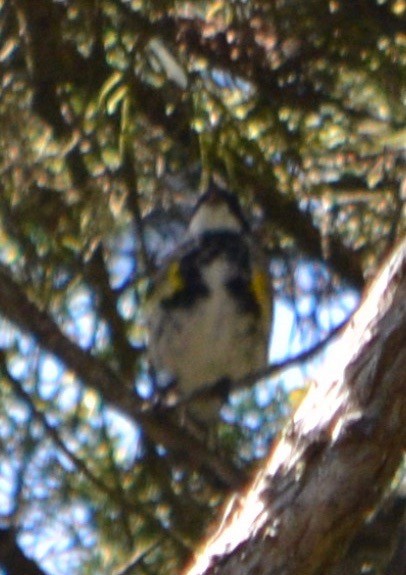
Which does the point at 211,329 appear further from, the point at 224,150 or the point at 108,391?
the point at 108,391

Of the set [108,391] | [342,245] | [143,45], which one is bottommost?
[108,391]

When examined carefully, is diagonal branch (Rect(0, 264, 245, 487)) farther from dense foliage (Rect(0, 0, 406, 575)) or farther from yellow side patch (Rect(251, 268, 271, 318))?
yellow side patch (Rect(251, 268, 271, 318))

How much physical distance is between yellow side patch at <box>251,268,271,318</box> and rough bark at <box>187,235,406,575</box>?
5.44 feet

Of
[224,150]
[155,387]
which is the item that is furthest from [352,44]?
[155,387]

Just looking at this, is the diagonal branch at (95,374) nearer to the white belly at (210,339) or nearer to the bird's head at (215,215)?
the white belly at (210,339)

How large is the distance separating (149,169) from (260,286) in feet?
1.49

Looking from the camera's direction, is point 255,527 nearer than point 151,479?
Yes

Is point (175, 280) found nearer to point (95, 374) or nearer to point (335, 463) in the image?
point (95, 374)

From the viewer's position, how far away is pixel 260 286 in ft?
11.3

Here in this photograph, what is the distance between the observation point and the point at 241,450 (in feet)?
10.9

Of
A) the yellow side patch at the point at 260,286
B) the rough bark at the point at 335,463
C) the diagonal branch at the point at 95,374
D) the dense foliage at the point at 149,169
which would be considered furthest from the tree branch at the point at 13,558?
the rough bark at the point at 335,463

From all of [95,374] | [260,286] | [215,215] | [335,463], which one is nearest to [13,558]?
[95,374]

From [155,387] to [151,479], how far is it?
0.30m

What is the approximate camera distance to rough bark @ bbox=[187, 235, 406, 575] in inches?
68.1
